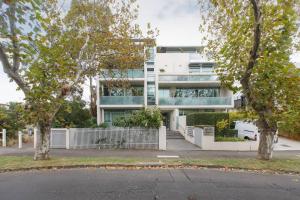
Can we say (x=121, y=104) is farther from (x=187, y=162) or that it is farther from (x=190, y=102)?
(x=187, y=162)

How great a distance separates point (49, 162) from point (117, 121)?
22.3 ft

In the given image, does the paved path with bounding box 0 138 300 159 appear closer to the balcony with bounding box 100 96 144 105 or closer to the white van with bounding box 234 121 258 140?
the white van with bounding box 234 121 258 140

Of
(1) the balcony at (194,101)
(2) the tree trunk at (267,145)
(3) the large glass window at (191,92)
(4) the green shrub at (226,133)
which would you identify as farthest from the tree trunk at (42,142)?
(3) the large glass window at (191,92)

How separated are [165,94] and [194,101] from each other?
13.2 ft

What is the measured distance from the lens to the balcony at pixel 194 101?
2550cm

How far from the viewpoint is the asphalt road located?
18.3 ft

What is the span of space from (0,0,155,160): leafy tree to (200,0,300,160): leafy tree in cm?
635

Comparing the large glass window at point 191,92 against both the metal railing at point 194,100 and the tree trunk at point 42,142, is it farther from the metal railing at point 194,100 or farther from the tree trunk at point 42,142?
the tree trunk at point 42,142

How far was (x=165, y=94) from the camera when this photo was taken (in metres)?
28.1

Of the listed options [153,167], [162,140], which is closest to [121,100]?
[162,140]

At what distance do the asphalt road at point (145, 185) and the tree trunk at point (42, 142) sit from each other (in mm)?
1993

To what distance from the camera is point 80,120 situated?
759 inches

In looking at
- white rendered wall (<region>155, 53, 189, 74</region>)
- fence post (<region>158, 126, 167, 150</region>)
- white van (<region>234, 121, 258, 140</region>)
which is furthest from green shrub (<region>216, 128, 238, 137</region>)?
white rendered wall (<region>155, 53, 189, 74</region>)

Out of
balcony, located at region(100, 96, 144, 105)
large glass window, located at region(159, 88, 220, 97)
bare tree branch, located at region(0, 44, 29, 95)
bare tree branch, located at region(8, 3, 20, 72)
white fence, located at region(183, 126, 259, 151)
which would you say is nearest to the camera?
bare tree branch, located at region(8, 3, 20, 72)
